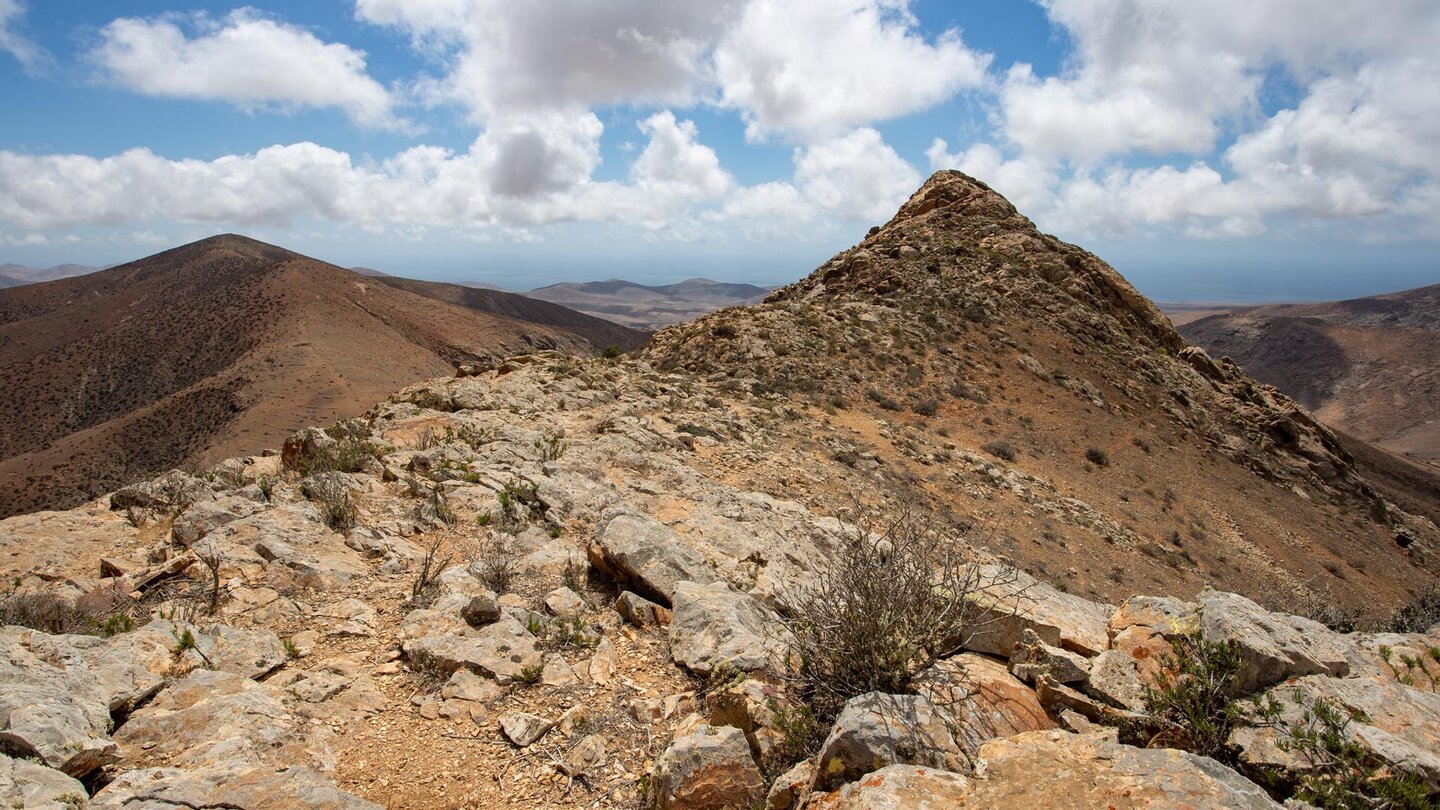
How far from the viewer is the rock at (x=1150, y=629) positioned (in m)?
4.20

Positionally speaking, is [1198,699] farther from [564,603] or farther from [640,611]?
[564,603]

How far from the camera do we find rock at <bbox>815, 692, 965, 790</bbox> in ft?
10.1

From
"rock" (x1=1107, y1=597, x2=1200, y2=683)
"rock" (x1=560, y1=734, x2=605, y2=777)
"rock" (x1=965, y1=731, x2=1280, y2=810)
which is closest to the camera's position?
"rock" (x1=965, y1=731, x2=1280, y2=810)

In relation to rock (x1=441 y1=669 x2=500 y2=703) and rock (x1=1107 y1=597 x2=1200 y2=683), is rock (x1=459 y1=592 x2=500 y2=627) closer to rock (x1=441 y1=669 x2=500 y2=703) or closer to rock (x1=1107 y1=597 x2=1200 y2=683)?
rock (x1=441 y1=669 x2=500 y2=703)

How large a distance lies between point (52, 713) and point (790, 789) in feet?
12.7

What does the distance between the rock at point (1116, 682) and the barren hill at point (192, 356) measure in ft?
98.7

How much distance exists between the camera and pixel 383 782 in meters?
3.66

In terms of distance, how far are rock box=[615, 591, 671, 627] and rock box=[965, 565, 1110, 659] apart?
252 cm

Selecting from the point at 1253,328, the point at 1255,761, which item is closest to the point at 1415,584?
the point at 1255,761

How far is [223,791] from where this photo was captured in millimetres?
3178

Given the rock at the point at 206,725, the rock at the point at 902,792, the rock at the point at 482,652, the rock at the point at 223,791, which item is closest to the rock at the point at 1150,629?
the rock at the point at 902,792

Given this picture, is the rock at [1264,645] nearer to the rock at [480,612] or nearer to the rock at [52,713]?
the rock at [480,612]

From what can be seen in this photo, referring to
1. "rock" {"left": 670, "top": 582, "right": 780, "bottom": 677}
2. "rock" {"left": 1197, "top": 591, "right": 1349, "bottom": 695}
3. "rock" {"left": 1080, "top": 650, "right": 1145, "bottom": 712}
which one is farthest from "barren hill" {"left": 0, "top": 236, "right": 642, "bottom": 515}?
"rock" {"left": 1197, "top": 591, "right": 1349, "bottom": 695}

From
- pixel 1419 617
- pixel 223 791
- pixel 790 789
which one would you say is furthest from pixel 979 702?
pixel 1419 617
